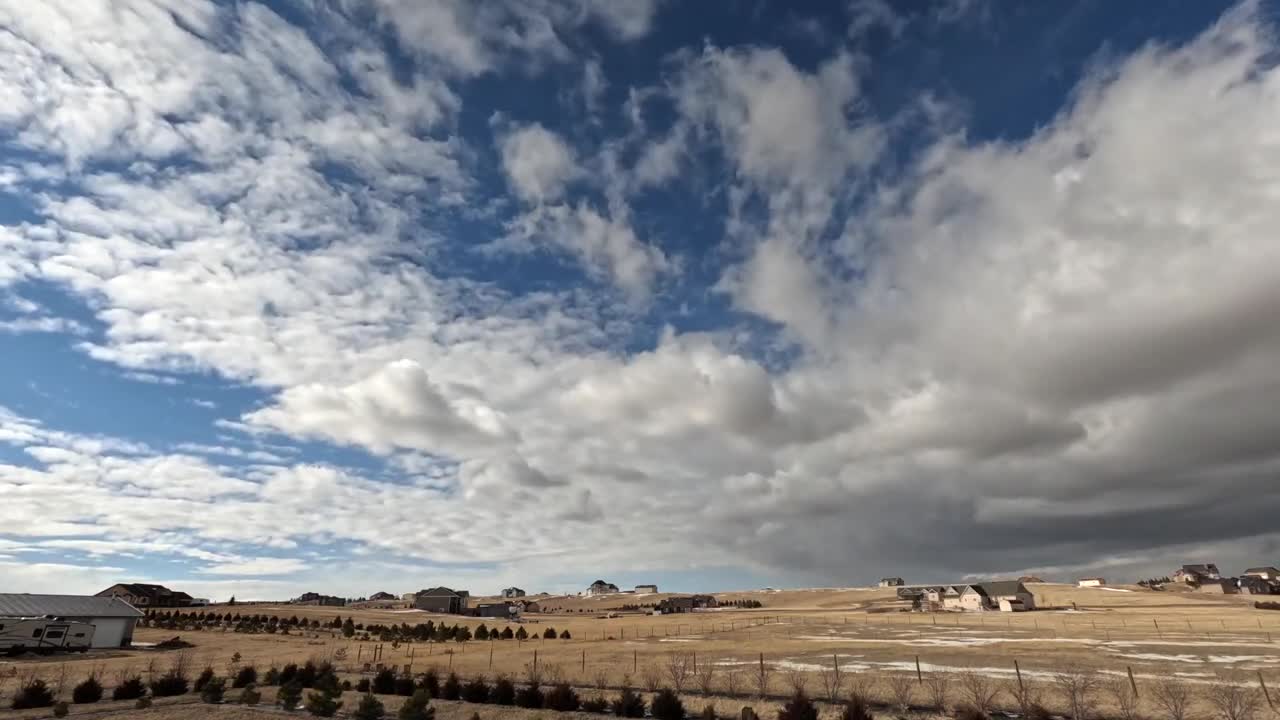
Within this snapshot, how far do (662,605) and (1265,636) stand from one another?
409ft

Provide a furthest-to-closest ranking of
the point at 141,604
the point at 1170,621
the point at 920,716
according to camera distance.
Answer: the point at 141,604
the point at 1170,621
the point at 920,716

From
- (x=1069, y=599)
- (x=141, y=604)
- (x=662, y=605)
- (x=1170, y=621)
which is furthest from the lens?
(x=662, y=605)

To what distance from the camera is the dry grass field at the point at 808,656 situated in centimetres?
3841

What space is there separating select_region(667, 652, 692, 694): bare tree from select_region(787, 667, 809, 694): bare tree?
572cm

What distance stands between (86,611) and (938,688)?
3259 inches

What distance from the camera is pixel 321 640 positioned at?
275 feet

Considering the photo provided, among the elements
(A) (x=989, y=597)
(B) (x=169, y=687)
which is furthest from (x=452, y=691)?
(A) (x=989, y=597)

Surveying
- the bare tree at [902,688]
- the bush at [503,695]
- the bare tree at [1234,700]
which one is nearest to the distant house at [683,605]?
the bare tree at [902,688]

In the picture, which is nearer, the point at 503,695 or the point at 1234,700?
the point at 1234,700

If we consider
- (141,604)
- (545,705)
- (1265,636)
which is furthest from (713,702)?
(141,604)

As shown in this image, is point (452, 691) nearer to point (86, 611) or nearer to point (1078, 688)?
point (1078, 688)

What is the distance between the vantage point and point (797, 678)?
130 feet

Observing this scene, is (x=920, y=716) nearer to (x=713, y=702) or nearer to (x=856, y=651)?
(x=713, y=702)

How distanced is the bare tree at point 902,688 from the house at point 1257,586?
201 m
